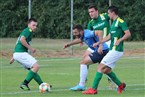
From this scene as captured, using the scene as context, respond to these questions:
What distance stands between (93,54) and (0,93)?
8.06 ft

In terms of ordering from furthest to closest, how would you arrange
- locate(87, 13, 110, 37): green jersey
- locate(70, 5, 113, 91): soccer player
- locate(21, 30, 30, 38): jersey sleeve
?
locate(21, 30, 30, 38): jersey sleeve → locate(87, 13, 110, 37): green jersey → locate(70, 5, 113, 91): soccer player

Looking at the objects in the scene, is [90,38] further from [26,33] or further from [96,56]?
[26,33]

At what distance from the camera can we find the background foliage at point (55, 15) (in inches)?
1754

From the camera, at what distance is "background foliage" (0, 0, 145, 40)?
4456 centimetres

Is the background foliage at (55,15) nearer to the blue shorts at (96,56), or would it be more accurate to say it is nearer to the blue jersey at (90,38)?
the blue jersey at (90,38)

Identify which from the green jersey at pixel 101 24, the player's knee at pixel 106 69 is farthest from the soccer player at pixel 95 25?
the player's knee at pixel 106 69

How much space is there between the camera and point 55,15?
4738cm

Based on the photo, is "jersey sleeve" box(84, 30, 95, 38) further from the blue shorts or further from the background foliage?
the background foliage

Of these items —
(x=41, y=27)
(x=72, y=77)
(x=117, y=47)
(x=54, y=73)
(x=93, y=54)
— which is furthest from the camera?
(x=41, y=27)

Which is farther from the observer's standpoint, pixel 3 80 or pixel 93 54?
pixel 3 80

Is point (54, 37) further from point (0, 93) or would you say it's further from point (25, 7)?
point (0, 93)

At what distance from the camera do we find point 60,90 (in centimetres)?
1429

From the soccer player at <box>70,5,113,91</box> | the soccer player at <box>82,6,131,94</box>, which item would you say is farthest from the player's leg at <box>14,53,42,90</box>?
the soccer player at <box>82,6,131,94</box>

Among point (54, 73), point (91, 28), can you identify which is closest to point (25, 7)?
point (54, 73)
